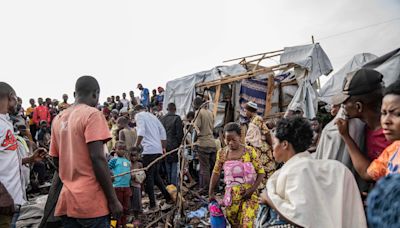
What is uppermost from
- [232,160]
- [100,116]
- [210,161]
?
[100,116]

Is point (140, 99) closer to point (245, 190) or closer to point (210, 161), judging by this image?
point (210, 161)

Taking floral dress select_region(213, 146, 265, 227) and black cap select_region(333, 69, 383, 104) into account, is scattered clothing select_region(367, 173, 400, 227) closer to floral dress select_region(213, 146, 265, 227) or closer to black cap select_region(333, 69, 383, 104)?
black cap select_region(333, 69, 383, 104)

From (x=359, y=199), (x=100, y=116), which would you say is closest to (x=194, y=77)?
(x=100, y=116)

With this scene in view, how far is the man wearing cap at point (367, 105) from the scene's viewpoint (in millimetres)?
2111

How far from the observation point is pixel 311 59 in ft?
30.0

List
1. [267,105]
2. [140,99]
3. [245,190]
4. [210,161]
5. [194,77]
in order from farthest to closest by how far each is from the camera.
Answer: [140,99], [194,77], [267,105], [210,161], [245,190]

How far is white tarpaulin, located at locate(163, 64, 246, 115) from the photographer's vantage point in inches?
408

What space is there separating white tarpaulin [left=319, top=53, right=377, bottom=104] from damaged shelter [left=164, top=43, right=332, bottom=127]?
3.73 feet

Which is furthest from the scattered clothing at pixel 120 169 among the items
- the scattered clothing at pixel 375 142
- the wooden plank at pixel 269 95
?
the wooden plank at pixel 269 95

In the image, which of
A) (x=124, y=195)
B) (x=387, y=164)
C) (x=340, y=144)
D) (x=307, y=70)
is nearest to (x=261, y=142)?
(x=124, y=195)

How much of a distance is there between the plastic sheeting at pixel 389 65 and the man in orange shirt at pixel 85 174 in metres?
2.54

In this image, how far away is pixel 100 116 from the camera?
2.60 m

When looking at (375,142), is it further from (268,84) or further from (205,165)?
(268,84)

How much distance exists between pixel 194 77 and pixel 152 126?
4.49 meters
